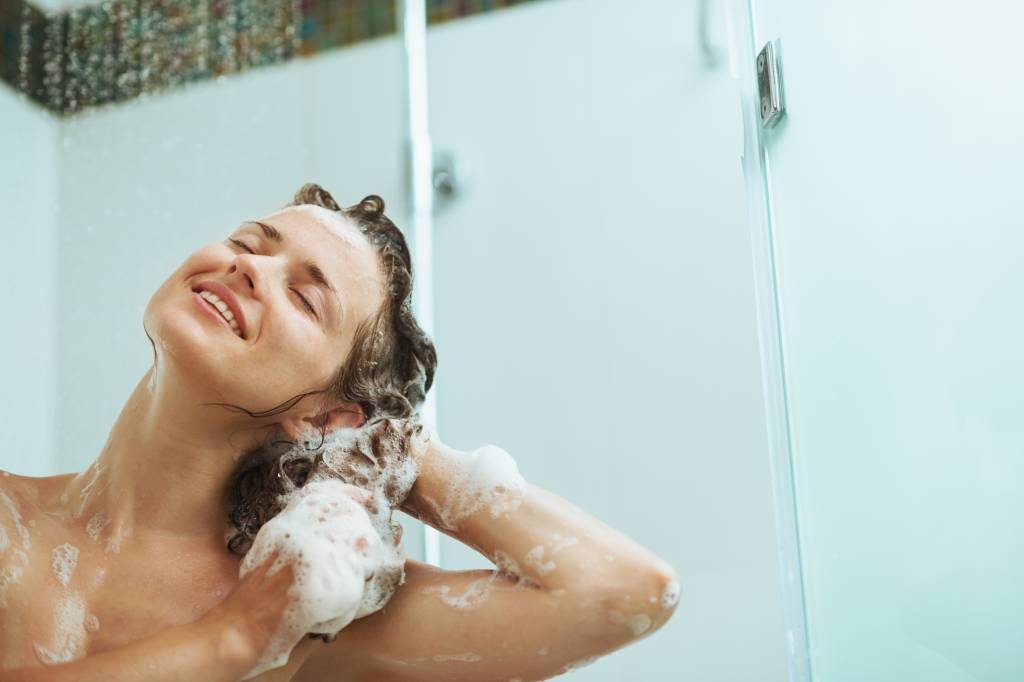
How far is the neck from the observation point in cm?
131

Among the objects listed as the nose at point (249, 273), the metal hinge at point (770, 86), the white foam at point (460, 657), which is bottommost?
the white foam at point (460, 657)

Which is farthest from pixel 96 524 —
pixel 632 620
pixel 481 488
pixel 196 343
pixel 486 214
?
pixel 486 214

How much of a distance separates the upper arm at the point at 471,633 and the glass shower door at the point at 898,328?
0.37 meters

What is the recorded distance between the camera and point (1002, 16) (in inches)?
50.1

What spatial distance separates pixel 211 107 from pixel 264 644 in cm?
165

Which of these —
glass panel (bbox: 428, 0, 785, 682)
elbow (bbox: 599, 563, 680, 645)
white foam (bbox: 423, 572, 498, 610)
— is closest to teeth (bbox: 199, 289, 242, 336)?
white foam (bbox: 423, 572, 498, 610)

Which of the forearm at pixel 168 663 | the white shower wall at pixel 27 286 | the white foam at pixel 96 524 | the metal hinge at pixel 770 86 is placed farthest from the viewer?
the white shower wall at pixel 27 286

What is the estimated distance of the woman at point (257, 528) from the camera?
1193 millimetres

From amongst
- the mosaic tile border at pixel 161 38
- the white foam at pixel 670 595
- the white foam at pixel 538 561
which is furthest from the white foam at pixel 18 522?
the mosaic tile border at pixel 161 38

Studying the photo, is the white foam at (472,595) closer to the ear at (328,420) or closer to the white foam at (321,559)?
the white foam at (321,559)

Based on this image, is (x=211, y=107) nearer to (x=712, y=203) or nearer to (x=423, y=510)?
(x=712, y=203)

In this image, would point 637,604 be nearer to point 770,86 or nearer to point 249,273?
point 249,273

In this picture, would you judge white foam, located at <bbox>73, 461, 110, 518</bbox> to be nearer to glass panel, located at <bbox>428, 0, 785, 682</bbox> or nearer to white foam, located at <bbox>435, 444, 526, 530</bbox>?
white foam, located at <bbox>435, 444, 526, 530</bbox>

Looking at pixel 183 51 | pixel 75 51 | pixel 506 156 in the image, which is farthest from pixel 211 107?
pixel 506 156
